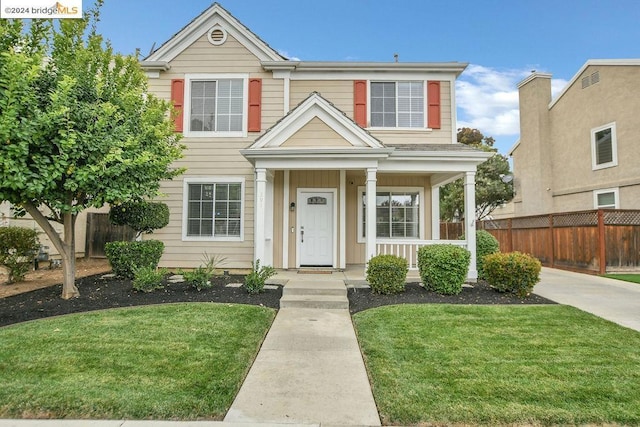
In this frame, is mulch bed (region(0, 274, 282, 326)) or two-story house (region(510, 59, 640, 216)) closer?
mulch bed (region(0, 274, 282, 326))

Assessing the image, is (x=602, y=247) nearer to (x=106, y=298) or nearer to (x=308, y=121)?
(x=308, y=121)

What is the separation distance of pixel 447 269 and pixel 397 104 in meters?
5.66

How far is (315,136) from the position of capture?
331 inches

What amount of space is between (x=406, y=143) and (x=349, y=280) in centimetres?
469

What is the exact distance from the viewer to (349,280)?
7918 mm

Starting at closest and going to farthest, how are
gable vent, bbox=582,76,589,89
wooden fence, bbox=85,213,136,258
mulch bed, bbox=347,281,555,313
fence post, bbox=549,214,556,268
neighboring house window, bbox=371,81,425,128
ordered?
mulch bed, bbox=347,281,555,313 < neighboring house window, bbox=371,81,425,128 < fence post, bbox=549,214,556,268 < wooden fence, bbox=85,213,136,258 < gable vent, bbox=582,76,589,89

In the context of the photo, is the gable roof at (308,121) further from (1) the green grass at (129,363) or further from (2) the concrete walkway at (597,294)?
(2) the concrete walkway at (597,294)

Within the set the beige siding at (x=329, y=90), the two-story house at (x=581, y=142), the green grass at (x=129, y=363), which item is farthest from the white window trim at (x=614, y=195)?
the green grass at (x=129, y=363)

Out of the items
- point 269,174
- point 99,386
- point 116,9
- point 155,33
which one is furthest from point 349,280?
point 155,33

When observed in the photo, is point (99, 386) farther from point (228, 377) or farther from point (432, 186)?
point (432, 186)

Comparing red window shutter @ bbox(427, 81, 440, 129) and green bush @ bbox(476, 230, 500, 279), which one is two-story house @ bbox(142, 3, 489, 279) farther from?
green bush @ bbox(476, 230, 500, 279)

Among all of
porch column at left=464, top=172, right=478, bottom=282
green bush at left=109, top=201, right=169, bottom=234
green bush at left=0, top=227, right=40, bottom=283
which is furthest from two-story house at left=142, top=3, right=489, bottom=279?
green bush at left=0, top=227, right=40, bottom=283

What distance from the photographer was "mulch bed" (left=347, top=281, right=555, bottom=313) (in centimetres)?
638

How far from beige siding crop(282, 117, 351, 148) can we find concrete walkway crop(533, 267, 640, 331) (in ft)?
18.5
